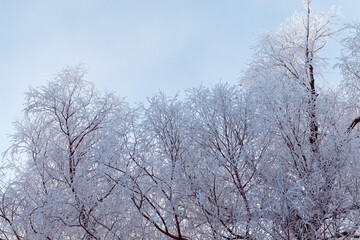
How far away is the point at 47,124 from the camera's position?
8.43 metres

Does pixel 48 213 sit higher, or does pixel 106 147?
pixel 106 147

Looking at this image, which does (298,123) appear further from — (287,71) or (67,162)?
(67,162)

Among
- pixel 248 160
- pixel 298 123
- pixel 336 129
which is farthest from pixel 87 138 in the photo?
pixel 336 129

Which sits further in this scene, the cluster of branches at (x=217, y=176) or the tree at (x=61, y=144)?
the tree at (x=61, y=144)

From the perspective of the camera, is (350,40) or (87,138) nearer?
(350,40)

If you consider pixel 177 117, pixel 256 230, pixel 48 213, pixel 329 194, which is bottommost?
pixel 256 230

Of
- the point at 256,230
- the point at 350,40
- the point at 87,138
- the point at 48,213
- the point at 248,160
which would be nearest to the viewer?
the point at 256,230

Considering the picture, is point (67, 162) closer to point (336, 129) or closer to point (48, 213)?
point (48, 213)

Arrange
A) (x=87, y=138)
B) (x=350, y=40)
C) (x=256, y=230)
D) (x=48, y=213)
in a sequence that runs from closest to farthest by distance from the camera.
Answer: (x=256, y=230) < (x=48, y=213) < (x=350, y=40) < (x=87, y=138)

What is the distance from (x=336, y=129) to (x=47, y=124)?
6178 mm

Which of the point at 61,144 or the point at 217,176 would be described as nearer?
the point at 217,176

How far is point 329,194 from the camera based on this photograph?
5.56 metres

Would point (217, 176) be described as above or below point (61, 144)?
below

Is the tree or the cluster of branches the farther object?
the tree
